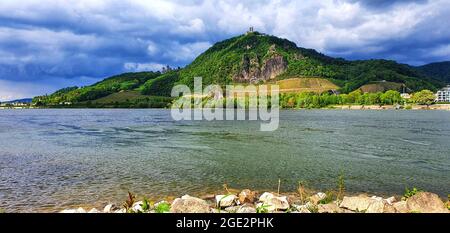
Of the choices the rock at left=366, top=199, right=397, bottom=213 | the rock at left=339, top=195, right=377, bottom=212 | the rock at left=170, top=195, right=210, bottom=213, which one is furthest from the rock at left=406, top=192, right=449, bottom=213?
the rock at left=170, top=195, right=210, bottom=213

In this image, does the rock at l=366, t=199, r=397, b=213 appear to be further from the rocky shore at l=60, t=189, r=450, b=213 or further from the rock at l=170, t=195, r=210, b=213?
the rock at l=170, t=195, r=210, b=213

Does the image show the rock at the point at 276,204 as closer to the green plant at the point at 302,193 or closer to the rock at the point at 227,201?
the green plant at the point at 302,193

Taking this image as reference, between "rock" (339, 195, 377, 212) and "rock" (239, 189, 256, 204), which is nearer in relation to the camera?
"rock" (339, 195, 377, 212)

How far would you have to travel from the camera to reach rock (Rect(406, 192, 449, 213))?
50.4 ft

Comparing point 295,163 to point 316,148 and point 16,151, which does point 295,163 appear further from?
point 16,151

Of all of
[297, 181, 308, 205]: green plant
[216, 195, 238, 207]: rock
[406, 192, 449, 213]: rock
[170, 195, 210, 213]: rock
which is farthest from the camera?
[216, 195, 238, 207]: rock

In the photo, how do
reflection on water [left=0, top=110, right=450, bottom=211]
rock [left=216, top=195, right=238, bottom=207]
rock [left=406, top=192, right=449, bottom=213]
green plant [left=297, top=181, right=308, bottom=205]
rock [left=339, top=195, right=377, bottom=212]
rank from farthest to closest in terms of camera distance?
1. reflection on water [left=0, top=110, right=450, bottom=211]
2. rock [left=216, top=195, right=238, bottom=207]
3. green plant [left=297, top=181, right=308, bottom=205]
4. rock [left=339, top=195, right=377, bottom=212]
5. rock [left=406, top=192, right=449, bottom=213]

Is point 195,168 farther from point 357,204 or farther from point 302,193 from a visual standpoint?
point 357,204

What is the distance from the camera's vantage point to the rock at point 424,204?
15367 mm

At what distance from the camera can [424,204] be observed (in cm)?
1588

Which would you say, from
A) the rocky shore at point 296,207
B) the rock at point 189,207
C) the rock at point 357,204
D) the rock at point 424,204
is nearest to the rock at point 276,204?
the rocky shore at point 296,207

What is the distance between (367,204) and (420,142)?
4263cm
